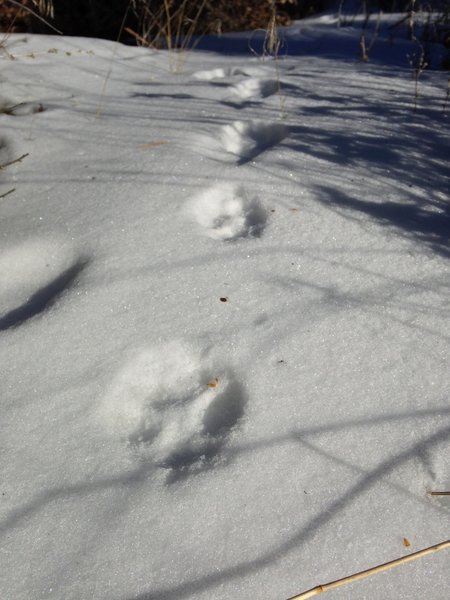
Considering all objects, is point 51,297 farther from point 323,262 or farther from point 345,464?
point 345,464

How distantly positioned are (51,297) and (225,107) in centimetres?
136

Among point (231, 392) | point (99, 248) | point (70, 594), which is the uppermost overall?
point (99, 248)

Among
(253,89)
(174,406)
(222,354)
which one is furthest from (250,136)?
(174,406)

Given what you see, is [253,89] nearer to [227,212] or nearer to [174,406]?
[227,212]

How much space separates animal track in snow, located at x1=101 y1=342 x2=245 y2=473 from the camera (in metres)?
1.20

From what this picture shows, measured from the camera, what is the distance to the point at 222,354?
1354 millimetres

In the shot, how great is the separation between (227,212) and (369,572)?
3.80 feet

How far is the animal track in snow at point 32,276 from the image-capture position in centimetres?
150

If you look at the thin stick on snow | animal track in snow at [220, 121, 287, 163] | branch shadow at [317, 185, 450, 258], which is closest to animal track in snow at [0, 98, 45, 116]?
animal track in snow at [220, 121, 287, 163]

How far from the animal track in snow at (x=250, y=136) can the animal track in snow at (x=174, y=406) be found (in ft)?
3.49

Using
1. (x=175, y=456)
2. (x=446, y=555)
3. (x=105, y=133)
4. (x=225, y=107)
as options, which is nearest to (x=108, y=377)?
(x=175, y=456)

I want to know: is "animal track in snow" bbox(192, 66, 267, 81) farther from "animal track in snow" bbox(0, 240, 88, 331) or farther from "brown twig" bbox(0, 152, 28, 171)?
"animal track in snow" bbox(0, 240, 88, 331)

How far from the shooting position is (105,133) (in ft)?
7.25

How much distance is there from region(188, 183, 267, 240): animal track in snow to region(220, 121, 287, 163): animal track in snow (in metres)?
0.35
